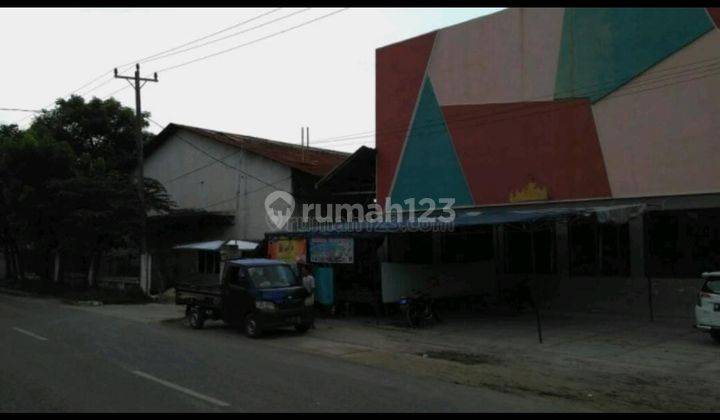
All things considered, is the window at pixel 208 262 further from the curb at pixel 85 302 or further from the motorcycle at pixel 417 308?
the motorcycle at pixel 417 308

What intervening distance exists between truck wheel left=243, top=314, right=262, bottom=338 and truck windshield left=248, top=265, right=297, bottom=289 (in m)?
0.75

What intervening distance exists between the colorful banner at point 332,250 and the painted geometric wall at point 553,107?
16.7ft

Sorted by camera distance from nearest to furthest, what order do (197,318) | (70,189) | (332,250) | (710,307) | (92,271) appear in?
(710,307) → (197,318) → (332,250) → (70,189) → (92,271)

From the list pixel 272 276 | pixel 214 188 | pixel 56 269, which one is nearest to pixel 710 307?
pixel 272 276

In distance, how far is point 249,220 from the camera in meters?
27.0

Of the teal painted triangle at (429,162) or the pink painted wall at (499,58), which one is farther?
the teal painted triangle at (429,162)

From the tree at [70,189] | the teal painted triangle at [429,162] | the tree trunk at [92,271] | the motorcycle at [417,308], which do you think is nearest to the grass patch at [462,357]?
the motorcycle at [417,308]

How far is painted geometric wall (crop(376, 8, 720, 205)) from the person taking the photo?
16.0 m

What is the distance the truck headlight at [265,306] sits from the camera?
14227 millimetres

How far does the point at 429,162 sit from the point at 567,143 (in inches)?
199

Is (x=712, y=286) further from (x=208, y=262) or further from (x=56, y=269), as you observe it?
(x=56, y=269)

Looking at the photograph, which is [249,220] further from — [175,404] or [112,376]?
[175,404]

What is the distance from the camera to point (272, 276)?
1510 cm
